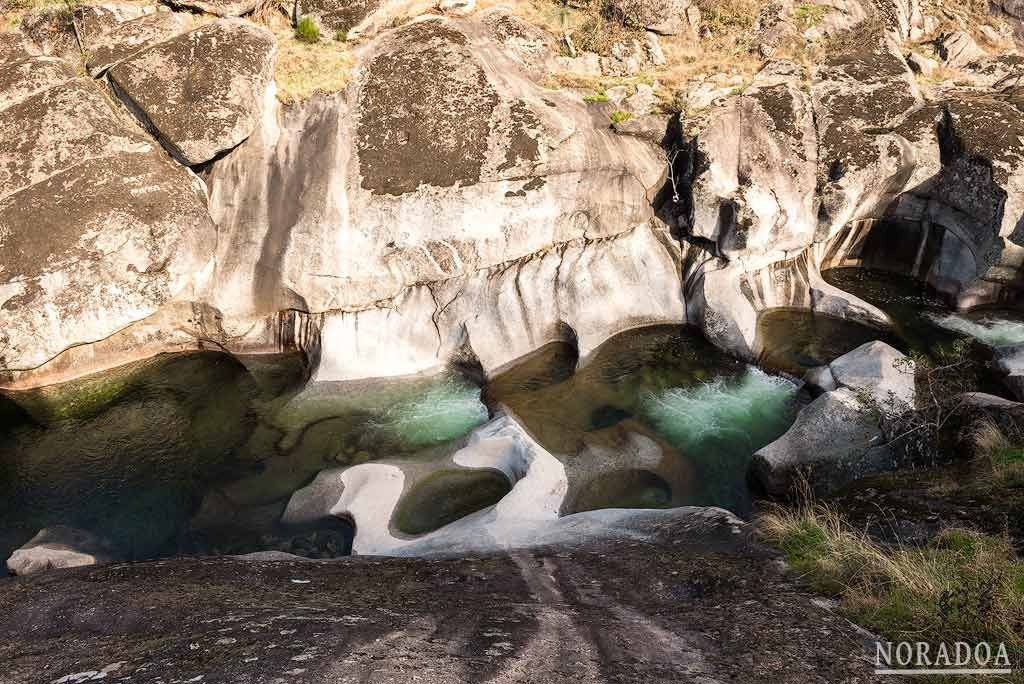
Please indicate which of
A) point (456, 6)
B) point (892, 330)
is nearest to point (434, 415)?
point (892, 330)

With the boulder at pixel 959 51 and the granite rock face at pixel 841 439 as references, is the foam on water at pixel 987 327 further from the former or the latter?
the boulder at pixel 959 51

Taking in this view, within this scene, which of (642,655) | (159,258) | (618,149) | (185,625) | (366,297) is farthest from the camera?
(618,149)

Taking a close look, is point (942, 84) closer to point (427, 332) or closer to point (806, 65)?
point (806, 65)

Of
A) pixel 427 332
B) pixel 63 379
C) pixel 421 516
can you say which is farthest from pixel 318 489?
pixel 63 379

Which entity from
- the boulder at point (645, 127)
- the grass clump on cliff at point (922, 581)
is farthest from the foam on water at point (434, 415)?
the boulder at point (645, 127)

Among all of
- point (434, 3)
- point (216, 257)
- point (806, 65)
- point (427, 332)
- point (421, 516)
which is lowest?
point (421, 516)

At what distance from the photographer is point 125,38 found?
57.4ft

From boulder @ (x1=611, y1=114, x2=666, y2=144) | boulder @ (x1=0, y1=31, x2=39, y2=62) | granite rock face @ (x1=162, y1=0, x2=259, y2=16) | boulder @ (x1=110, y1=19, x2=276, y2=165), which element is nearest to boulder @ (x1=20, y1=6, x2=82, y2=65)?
boulder @ (x1=0, y1=31, x2=39, y2=62)

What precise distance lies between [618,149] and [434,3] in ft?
23.6

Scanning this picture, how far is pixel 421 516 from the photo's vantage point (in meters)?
12.9

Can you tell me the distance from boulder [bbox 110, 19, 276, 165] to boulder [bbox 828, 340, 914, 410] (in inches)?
592

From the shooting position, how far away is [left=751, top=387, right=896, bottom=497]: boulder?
40.9ft

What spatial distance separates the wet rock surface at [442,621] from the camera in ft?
19.2

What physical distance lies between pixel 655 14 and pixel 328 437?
56.8 ft
